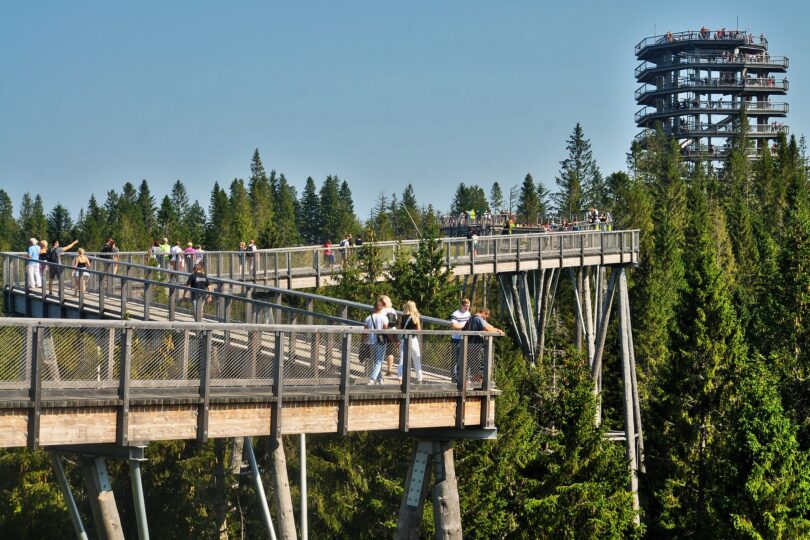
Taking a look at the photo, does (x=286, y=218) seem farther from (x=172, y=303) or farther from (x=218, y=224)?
(x=172, y=303)

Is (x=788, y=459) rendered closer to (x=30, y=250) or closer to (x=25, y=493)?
(x=30, y=250)

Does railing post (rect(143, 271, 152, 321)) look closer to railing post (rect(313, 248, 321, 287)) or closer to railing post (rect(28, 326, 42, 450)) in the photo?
railing post (rect(28, 326, 42, 450))

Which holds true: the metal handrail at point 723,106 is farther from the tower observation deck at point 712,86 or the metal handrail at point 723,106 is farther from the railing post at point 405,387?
the railing post at point 405,387

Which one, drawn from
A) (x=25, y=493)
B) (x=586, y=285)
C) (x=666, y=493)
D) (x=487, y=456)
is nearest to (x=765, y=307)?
(x=586, y=285)

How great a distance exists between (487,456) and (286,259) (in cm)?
876

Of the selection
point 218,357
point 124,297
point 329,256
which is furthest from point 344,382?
point 329,256

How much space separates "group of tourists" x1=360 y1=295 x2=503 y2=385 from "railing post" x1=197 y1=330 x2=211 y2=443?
2.78m

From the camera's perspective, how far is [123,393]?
53.6 feet

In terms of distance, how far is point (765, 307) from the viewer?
190 ft

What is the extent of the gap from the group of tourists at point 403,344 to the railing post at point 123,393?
3.91m

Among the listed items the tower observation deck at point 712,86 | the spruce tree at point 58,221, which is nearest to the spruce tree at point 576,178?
the tower observation deck at point 712,86

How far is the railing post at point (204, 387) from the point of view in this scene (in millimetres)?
17047

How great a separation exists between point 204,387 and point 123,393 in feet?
3.78

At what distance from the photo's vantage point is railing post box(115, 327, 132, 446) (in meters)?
16.3
